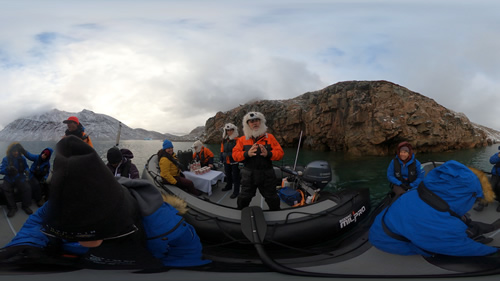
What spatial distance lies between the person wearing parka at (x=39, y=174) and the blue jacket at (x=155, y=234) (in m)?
3.86

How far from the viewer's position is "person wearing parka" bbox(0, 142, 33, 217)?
3818 millimetres

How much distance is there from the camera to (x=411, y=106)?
26750 mm

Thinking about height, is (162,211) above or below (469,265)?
above

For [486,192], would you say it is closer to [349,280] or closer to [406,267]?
[406,267]

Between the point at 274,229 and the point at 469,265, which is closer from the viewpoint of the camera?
the point at 469,265

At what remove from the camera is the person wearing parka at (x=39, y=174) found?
4188mm

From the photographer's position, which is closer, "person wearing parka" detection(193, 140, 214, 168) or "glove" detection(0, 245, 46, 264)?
"glove" detection(0, 245, 46, 264)

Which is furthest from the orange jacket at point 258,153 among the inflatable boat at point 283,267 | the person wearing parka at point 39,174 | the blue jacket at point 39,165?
the blue jacket at point 39,165

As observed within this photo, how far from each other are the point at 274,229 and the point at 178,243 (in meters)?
1.90

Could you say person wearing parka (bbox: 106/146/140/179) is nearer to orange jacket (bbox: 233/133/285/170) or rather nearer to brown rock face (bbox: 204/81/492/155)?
orange jacket (bbox: 233/133/285/170)

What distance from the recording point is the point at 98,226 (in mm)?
1083

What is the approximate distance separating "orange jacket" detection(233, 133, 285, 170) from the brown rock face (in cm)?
2764

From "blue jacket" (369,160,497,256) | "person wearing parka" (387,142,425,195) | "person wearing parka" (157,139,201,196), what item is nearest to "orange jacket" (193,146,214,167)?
"person wearing parka" (157,139,201,196)

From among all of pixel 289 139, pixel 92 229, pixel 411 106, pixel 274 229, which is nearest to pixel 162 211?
pixel 92 229
